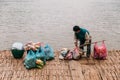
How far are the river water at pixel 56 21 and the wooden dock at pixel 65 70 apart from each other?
589 cm

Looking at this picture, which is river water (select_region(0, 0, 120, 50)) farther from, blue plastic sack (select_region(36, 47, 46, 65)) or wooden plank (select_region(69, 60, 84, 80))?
wooden plank (select_region(69, 60, 84, 80))

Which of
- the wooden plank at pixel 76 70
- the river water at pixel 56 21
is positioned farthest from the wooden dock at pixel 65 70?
the river water at pixel 56 21

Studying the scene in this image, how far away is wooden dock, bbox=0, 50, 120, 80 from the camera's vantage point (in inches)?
423

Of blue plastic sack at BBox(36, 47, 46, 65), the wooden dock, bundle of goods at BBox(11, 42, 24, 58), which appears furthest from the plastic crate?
blue plastic sack at BBox(36, 47, 46, 65)

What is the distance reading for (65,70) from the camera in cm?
1130

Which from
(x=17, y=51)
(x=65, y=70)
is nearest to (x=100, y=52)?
(x=65, y=70)

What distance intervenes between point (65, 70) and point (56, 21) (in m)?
14.4

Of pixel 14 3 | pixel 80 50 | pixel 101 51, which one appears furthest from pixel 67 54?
pixel 14 3

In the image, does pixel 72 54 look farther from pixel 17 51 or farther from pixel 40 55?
pixel 17 51

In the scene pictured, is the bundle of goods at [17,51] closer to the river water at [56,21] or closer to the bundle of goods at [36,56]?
the bundle of goods at [36,56]

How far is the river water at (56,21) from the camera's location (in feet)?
65.3

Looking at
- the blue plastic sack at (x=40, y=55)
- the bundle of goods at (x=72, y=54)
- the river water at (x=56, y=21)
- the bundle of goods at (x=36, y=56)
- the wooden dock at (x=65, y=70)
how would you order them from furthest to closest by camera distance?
the river water at (x=56, y=21) → the bundle of goods at (x=72, y=54) → the blue plastic sack at (x=40, y=55) → the bundle of goods at (x=36, y=56) → the wooden dock at (x=65, y=70)

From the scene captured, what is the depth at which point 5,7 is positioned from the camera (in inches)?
1280

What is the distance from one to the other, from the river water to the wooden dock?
5.89 meters
